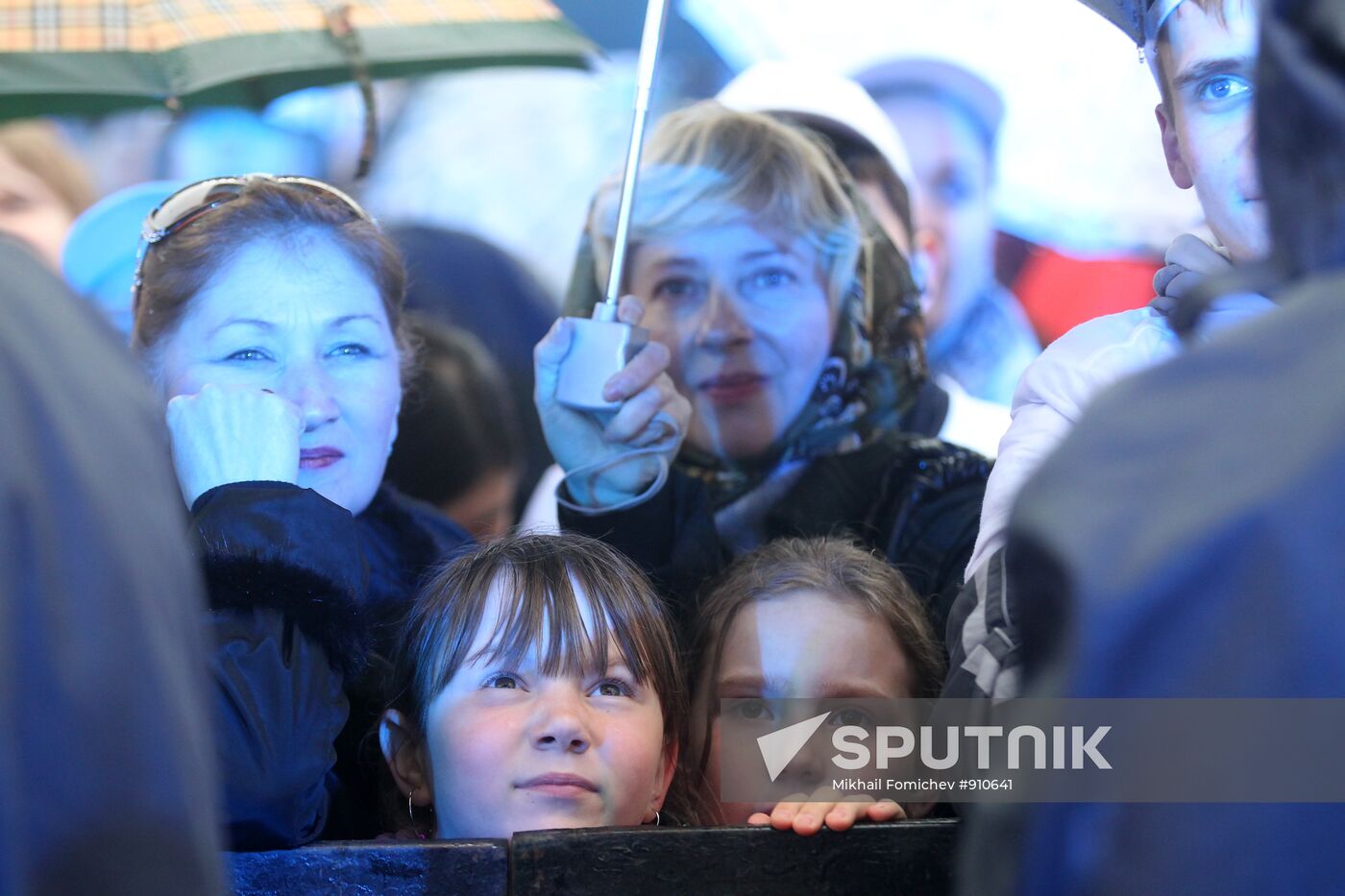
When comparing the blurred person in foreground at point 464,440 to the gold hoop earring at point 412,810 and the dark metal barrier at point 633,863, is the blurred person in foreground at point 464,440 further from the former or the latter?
the dark metal barrier at point 633,863

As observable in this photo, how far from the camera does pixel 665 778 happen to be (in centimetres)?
220

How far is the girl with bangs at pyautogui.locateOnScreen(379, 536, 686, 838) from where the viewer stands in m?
1.97

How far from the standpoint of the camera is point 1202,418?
2.98 feet

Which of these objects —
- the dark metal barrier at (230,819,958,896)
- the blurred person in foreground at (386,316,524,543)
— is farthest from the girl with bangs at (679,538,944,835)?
the blurred person in foreground at (386,316,524,543)

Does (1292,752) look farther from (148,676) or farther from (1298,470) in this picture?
(148,676)

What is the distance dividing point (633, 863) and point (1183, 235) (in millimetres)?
1160

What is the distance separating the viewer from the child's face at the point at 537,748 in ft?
6.44

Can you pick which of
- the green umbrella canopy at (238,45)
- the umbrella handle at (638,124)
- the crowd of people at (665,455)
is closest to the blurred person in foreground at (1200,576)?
the crowd of people at (665,455)

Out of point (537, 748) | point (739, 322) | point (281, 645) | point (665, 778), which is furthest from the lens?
point (739, 322)

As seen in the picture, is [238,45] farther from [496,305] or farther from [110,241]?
[496,305]

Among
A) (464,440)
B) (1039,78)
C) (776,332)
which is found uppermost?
(1039,78)

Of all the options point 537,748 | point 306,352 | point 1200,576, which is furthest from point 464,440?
point 1200,576

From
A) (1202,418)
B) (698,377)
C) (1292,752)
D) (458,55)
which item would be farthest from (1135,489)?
(458,55)

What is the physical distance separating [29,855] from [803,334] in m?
2.35
